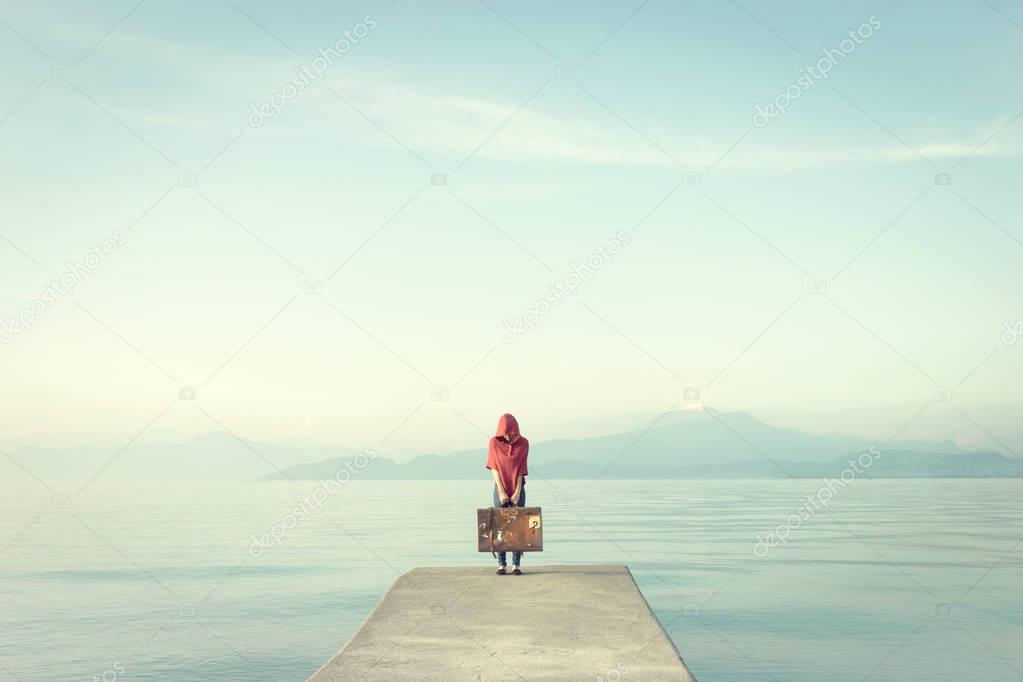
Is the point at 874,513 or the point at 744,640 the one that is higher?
the point at 874,513

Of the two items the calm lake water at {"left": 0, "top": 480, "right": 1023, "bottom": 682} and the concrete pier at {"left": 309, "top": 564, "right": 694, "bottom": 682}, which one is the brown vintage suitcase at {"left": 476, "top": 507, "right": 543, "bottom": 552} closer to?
the concrete pier at {"left": 309, "top": 564, "right": 694, "bottom": 682}

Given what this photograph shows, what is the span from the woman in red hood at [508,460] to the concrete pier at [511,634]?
1.04 meters

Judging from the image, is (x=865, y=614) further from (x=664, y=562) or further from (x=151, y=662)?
(x=151, y=662)

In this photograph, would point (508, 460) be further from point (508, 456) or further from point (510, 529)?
point (510, 529)

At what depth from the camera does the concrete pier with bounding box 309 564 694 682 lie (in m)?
7.83

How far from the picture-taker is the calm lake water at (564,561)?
14727mm

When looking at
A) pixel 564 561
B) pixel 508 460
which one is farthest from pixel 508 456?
pixel 564 561

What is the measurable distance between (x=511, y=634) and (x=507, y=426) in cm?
350

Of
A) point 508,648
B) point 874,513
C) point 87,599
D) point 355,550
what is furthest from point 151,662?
point 874,513

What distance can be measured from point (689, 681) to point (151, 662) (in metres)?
9.91

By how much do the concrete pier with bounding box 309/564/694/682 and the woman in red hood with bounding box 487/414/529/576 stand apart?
41.0 inches

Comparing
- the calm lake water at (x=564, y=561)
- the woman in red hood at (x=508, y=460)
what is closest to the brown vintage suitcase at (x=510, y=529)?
the woman in red hood at (x=508, y=460)

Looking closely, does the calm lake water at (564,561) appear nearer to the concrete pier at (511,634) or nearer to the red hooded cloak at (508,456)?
the concrete pier at (511,634)

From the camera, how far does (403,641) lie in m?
9.03
